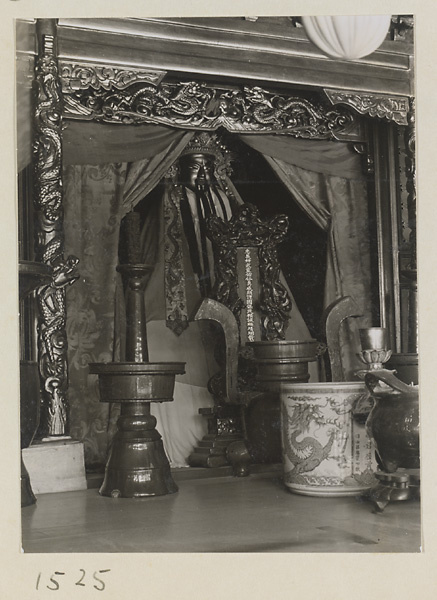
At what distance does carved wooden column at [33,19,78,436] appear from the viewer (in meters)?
3.17

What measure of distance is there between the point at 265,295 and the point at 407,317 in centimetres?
79

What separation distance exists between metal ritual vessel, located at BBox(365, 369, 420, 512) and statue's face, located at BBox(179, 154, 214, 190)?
7.14ft

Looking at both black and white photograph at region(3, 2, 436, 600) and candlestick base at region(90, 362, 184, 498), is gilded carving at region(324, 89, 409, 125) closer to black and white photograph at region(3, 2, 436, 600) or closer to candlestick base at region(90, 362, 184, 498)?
black and white photograph at region(3, 2, 436, 600)

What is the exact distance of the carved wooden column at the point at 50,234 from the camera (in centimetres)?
317

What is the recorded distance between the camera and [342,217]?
14.0ft

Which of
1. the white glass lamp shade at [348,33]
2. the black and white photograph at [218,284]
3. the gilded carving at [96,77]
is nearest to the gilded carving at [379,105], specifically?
the black and white photograph at [218,284]

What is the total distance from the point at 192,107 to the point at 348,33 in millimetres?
1258

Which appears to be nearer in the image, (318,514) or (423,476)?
(423,476)

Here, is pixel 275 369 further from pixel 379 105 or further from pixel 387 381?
pixel 379 105

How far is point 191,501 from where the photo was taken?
2.71 meters

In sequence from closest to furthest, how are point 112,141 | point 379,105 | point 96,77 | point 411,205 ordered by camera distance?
1. point 96,77
2. point 112,141
3. point 379,105
4. point 411,205

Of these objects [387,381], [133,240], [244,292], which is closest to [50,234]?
[133,240]

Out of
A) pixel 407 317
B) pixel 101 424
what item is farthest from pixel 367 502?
pixel 407 317
